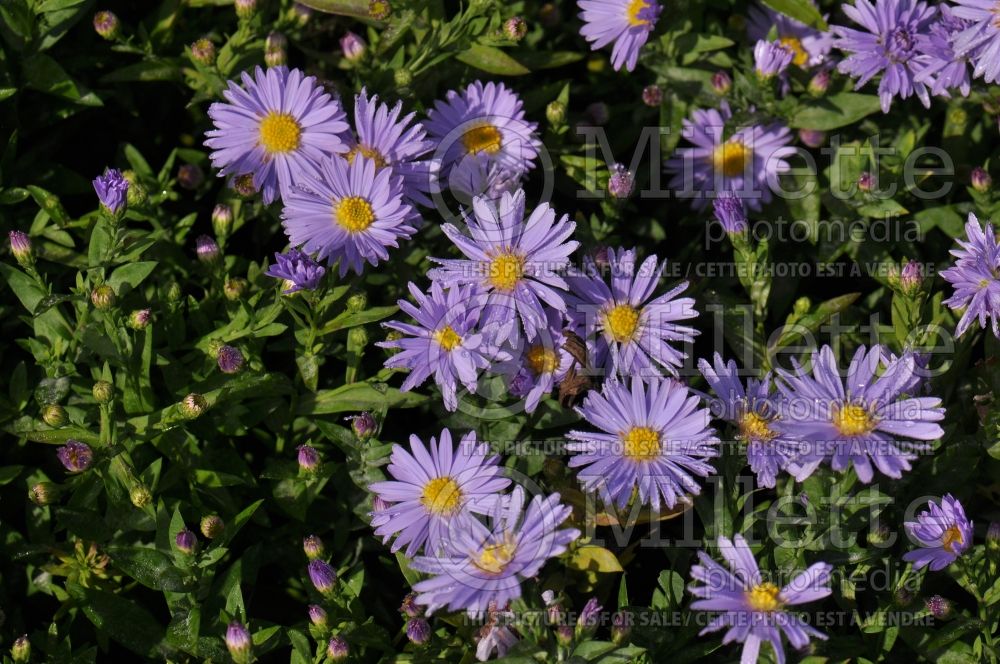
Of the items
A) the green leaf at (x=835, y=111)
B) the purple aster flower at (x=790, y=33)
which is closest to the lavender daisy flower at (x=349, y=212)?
the green leaf at (x=835, y=111)

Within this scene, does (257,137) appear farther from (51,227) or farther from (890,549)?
(890,549)

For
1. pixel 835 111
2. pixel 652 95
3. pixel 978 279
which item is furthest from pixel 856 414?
pixel 652 95

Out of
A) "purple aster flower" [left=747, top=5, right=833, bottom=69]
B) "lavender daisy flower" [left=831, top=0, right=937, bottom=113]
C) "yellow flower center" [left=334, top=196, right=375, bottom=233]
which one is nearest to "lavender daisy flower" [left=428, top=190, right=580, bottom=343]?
"yellow flower center" [left=334, top=196, right=375, bottom=233]

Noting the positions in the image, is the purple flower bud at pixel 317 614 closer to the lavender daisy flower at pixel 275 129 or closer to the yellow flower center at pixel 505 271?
the yellow flower center at pixel 505 271

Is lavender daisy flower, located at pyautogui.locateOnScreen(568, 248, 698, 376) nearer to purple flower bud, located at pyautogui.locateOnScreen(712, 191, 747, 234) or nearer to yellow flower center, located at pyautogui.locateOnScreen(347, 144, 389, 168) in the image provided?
purple flower bud, located at pyautogui.locateOnScreen(712, 191, 747, 234)

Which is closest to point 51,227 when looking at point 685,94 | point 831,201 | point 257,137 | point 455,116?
point 257,137

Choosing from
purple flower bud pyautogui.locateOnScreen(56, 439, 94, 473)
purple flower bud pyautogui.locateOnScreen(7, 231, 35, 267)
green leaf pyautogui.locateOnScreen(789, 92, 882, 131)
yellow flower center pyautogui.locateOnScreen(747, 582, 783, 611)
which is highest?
green leaf pyautogui.locateOnScreen(789, 92, 882, 131)
